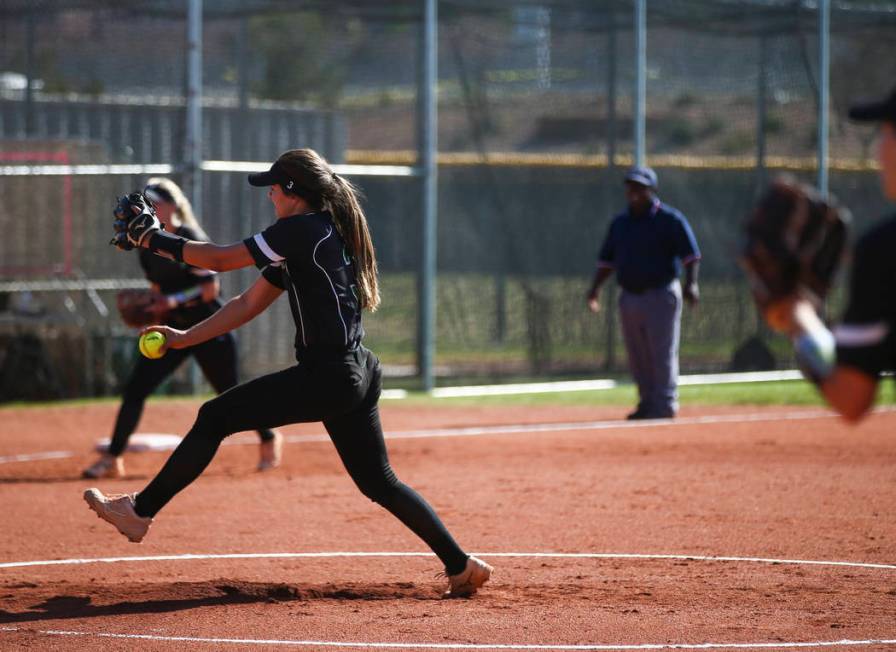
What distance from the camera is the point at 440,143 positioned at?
18.5 metres

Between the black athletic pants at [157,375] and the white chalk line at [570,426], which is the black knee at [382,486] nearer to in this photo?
the black athletic pants at [157,375]

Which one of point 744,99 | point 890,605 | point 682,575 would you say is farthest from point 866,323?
point 744,99

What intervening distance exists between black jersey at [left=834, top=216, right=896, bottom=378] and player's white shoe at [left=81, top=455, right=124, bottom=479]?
764cm

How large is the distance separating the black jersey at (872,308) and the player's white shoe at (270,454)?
24.8 feet

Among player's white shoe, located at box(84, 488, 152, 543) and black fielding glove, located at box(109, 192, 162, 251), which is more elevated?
black fielding glove, located at box(109, 192, 162, 251)

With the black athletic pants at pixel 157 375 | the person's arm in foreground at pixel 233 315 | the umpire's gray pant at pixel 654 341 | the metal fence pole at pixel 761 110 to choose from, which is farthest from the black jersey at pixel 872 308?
the metal fence pole at pixel 761 110

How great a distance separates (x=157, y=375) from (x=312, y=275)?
4471mm

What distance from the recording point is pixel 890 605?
6.47 m

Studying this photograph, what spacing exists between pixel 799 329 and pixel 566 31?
49.2 ft

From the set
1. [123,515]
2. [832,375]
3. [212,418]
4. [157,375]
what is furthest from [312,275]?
[157,375]

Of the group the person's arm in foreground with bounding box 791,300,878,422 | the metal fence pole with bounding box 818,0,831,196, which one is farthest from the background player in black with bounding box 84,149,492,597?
the metal fence pole with bounding box 818,0,831,196

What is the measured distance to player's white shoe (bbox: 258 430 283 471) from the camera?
11.2m

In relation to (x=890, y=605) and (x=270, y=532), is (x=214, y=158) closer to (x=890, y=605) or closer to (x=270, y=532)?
(x=270, y=532)

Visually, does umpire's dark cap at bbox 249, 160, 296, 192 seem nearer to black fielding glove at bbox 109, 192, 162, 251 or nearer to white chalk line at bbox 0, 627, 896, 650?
black fielding glove at bbox 109, 192, 162, 251
